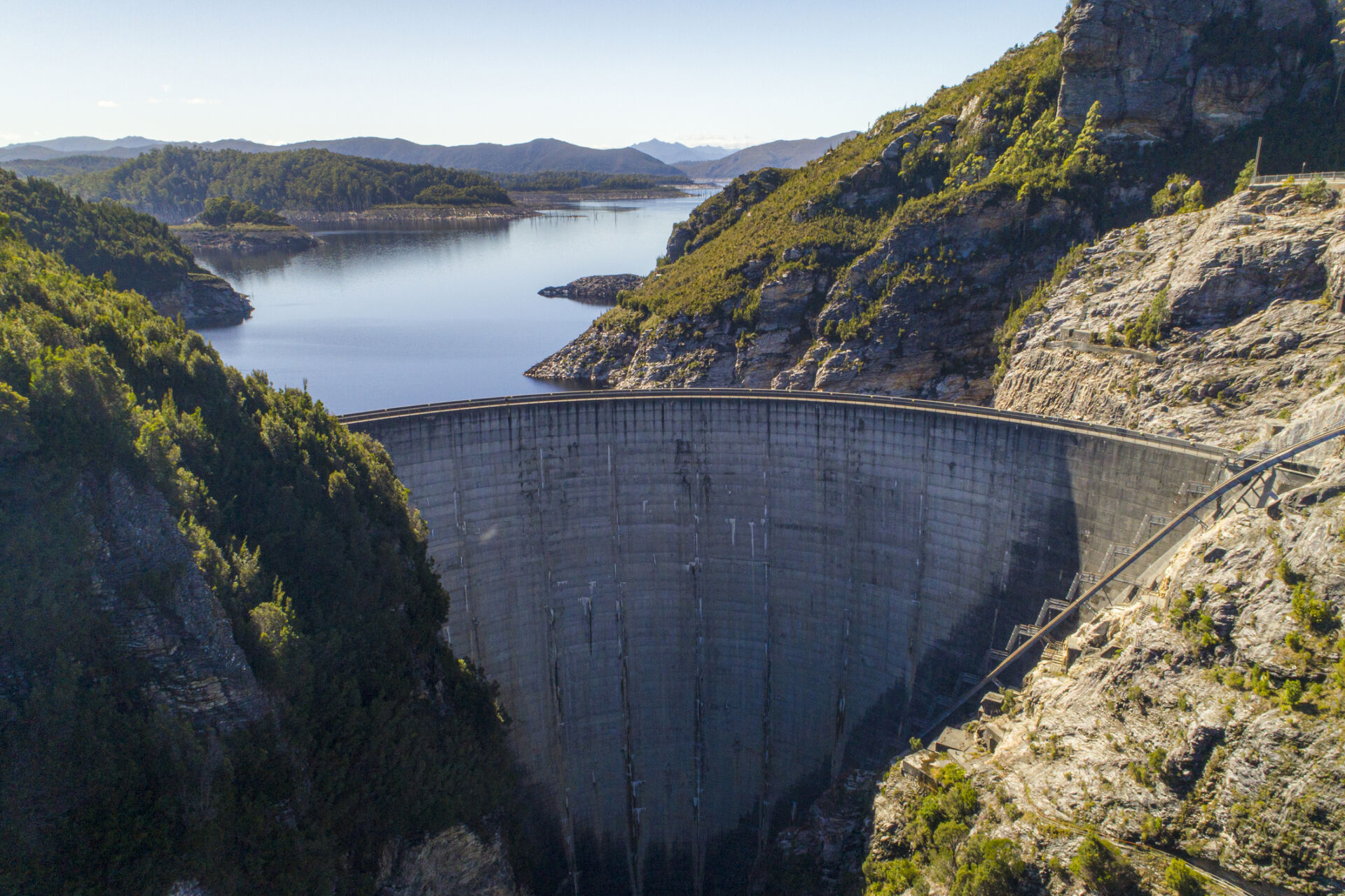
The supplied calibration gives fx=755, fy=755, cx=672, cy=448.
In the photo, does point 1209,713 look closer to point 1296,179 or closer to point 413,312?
point 1296,179

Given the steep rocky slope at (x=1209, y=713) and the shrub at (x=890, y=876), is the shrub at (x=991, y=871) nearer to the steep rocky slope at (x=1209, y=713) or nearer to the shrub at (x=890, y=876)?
the steep rocky slope at (x=1209, y=713)

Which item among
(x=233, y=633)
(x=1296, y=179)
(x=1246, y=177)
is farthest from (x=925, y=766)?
(x=1246, y=177)

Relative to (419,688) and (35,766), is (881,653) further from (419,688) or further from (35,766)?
(35,766)

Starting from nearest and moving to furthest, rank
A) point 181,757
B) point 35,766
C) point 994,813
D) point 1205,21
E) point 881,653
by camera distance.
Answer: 1. point 35,766
2. point 181,757
3. point 994,813
4. point 881,653
5. point 1205,21

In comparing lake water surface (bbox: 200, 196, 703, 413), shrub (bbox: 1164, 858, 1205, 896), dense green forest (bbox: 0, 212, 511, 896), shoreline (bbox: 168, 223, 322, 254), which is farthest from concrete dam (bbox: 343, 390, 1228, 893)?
shoreline (bbox: 168, 223, 322, 254)

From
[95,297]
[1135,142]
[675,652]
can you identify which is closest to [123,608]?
[95,297]
